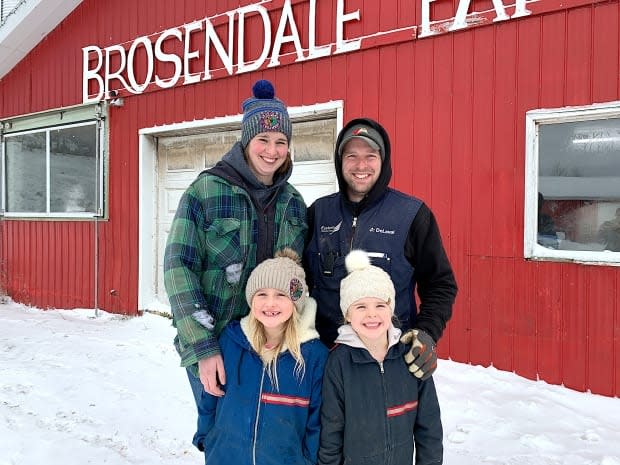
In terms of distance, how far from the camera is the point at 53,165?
7.81m

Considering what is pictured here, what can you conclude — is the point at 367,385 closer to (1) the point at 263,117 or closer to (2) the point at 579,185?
(1) the point at 263,117

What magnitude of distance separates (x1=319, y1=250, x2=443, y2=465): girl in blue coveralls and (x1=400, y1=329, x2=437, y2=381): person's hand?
3 cm

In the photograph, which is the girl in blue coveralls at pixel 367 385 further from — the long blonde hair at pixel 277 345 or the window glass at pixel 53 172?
the window glass at pixel 53 172

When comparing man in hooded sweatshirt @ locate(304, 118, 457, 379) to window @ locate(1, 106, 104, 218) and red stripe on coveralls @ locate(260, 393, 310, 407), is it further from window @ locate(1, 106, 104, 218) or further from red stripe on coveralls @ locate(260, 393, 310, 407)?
window @ locate(1, 106, 104, 218)

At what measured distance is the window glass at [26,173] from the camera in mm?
7961

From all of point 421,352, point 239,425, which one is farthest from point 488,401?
point 239,425

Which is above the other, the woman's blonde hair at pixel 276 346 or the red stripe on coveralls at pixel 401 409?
the woman's blonde hair at pixel 276 346

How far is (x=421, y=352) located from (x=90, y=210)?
259 inches

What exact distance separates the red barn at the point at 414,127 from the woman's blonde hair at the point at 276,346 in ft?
9.25

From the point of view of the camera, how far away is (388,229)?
2014 mm

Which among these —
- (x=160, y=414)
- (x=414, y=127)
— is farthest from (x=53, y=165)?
(x=414, y=127)

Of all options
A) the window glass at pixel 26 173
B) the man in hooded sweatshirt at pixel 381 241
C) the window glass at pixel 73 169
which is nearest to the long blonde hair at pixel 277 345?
the man in hooded sweatshirt at pixel 381 241

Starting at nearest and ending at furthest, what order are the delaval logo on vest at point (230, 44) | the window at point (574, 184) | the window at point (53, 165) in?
the window at point (574, 184) → the delaval logo on vest at point (230, 44) → the window at point (53, 165)

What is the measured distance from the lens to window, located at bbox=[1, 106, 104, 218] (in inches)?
287
